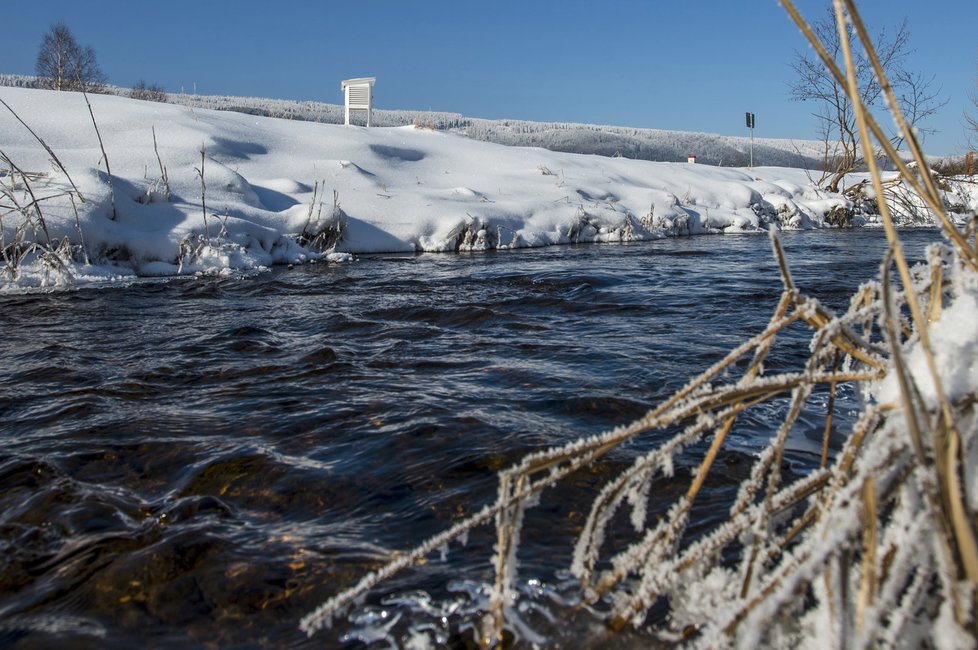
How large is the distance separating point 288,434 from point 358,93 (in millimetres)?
18581

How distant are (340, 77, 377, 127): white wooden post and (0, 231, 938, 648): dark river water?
14982 mm

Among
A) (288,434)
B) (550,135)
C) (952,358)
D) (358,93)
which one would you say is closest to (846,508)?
(952,358)

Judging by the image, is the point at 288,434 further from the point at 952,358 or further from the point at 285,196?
the point at 285,196

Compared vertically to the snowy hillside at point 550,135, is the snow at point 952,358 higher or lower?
lower

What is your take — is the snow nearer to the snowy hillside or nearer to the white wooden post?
the white wooden post

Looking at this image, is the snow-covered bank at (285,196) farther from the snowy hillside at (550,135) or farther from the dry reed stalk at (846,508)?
the snowy hillside at (550,135)

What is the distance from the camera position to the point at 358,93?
64.4 ft

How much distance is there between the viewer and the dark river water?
1.57 metres

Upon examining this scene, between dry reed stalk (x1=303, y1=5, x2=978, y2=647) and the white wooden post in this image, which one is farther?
the white wooden post

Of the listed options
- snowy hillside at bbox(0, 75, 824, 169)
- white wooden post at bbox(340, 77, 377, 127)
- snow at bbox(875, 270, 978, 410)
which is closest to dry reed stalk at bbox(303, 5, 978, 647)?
snow at bbox(875, 270, 978, 410)

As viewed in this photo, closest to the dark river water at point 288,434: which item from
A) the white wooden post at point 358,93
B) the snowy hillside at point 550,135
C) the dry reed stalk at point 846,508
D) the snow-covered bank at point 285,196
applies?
the dry reed stalk at point 846,508

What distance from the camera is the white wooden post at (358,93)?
19281 mm

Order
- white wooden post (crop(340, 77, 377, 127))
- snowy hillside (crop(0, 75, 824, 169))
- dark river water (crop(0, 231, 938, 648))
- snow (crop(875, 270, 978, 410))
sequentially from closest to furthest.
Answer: snow (crop(875, 270, 978, 410))
dark river water (crop(0, 231, 938, 648))
white wooden post (crop(340, 77, 377, 127))
snowy hillside (crop(0, 75, 824, 169))

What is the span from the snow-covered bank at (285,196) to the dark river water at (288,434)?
1.10 m
